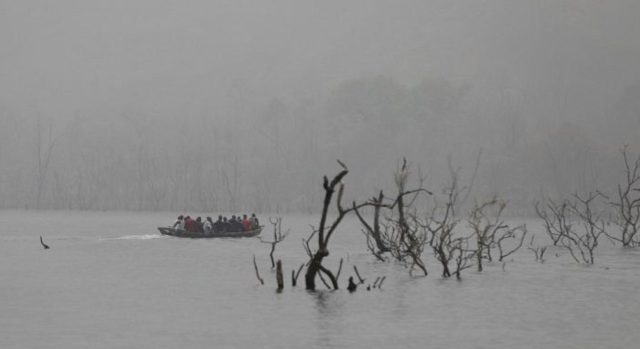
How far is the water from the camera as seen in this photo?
33219 mm

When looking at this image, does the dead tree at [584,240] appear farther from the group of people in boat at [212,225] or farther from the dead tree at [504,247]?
the group of people in boat at [212,225]

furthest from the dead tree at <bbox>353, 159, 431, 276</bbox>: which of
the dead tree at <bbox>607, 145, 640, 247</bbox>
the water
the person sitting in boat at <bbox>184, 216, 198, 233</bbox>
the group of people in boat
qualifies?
the person sitting in boat at <bbox>184, 216, 198, 233</bbox>

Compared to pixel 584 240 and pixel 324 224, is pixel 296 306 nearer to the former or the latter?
pixel 324 224

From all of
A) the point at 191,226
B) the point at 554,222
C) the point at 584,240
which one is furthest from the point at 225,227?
the point at 554,222

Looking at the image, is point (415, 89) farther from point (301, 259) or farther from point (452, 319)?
point (452, 319)

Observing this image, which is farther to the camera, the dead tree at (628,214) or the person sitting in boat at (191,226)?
the person sitting in boat at (191,226)

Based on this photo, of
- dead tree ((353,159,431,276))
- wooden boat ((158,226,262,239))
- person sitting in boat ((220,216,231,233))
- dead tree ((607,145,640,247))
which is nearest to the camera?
dead tree ((353,159,431,276))

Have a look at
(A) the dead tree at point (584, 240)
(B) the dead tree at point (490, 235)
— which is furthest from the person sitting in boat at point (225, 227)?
(A) the dead tree at point (584, 240)

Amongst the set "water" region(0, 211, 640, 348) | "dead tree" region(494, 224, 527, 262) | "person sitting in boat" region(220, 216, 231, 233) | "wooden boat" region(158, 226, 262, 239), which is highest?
"person sitting in boat" region(220, 216, 231, 233)

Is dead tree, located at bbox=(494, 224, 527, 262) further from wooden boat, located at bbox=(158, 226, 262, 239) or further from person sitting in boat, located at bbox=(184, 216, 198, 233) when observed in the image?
person sitting in boat, located at bbox=(184, 216, 198, 233)

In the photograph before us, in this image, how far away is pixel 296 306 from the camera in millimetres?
39812

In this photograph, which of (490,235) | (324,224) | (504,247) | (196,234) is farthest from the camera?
(504,247)

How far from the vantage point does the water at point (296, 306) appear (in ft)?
109

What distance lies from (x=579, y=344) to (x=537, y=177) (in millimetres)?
117332
